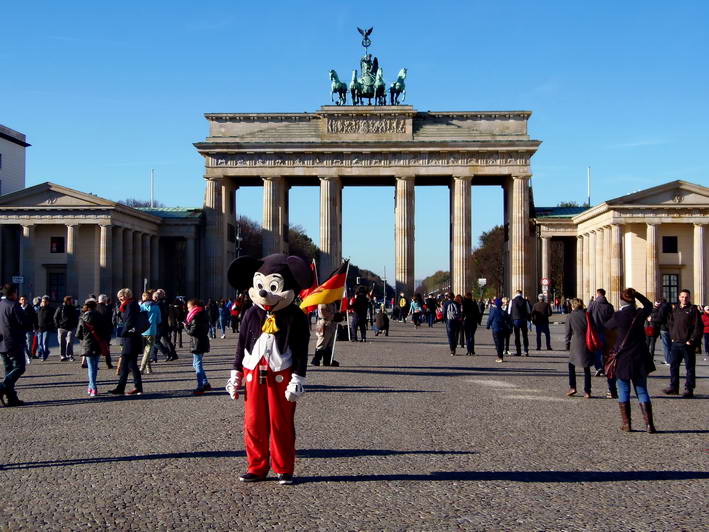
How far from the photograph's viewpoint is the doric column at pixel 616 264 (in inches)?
2388

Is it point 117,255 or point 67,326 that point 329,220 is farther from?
point 67,326

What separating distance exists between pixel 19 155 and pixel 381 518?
94.2 meters

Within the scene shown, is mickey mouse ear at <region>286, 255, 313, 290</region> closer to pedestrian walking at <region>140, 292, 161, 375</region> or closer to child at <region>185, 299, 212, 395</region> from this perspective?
child at <region>185, 299, 212, 395</region>

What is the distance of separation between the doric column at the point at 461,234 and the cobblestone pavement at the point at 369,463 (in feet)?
174

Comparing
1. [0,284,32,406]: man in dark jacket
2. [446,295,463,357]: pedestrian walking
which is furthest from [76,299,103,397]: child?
[446,295,463,357]: pedestrian walking

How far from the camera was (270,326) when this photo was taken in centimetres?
912

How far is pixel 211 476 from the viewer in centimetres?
930

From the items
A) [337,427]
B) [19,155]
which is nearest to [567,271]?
[19,155]

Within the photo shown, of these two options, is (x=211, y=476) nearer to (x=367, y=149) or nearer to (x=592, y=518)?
(x=592, y=518)

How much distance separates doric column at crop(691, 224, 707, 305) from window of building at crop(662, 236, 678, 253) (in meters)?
1.64

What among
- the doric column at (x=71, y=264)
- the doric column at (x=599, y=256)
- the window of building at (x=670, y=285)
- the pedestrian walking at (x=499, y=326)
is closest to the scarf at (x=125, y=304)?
the pedestrian walking at (x=499, y=326)

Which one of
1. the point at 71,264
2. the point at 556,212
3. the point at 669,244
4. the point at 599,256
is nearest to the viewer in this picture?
the point at 669,244

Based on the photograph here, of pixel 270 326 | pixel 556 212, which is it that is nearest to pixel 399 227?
pixel 556 212

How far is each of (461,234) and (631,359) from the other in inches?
2319
